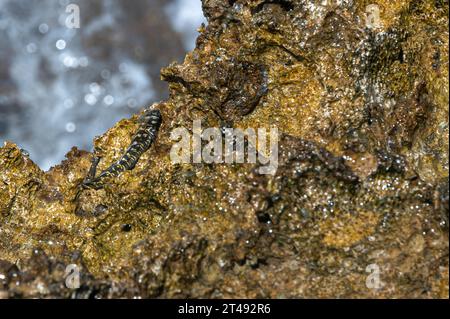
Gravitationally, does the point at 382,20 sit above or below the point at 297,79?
above

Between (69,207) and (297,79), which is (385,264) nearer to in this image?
(297,79)

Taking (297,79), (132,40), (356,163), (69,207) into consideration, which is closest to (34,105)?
(132,40)

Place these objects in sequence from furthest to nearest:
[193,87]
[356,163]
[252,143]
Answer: [193,87] < [252,143] < [356,163]
